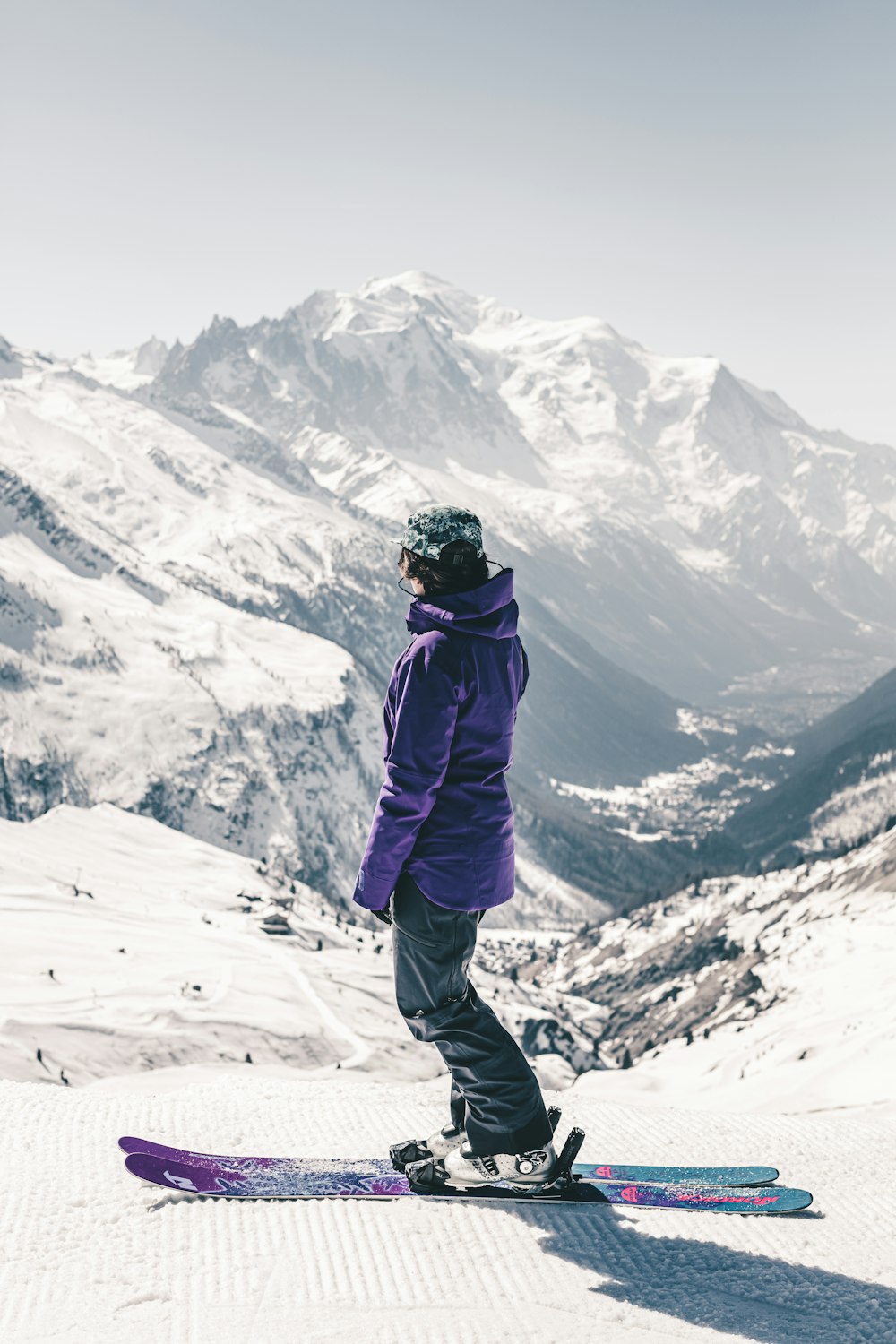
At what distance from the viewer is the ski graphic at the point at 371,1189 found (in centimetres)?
819

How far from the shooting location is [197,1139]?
939 centimetres

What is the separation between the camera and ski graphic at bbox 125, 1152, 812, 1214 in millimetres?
8188

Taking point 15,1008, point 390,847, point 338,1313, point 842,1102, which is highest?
point 390,847

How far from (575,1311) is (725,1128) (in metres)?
4.20

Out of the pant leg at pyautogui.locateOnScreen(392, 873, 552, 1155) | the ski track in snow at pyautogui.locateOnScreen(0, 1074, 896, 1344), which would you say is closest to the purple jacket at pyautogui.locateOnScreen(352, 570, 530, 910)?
the pant leg at pyautogui.locateOnScreen(392, 873, 552, 1155)

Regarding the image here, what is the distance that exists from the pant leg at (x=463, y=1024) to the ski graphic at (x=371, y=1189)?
52 cm

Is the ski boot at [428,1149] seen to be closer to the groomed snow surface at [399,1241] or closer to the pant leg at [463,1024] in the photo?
the pant leg at [463,1024]

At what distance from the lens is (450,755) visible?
26.5 feet

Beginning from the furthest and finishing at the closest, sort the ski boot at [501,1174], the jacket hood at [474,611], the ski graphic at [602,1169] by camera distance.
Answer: the ski graphic at [602,1169] < the ski boot at [501,1174] < the jacket hood at [474,611]

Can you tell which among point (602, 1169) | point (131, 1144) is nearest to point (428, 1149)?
point (602, 1169)

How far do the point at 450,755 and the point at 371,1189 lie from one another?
3.61 meters

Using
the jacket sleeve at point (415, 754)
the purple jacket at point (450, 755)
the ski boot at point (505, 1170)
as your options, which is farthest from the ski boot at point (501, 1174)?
the jacket sleeve at point (415, 754)

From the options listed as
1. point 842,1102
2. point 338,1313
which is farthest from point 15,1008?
point 338,1313

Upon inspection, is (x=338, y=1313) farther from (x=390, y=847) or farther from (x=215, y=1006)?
(x=215, y=1006)
